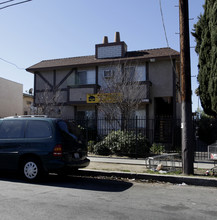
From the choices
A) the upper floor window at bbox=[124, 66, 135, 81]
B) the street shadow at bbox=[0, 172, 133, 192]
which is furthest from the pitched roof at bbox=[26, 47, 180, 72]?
the street shadow at bbox=[0, 172, 133, 192]

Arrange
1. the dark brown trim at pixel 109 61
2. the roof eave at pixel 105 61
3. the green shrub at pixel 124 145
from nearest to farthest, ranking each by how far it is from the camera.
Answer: the green shrub at pixel 124 145 < the roof eave at pixel 105 61 < the dark brown trim at pixel 109 61

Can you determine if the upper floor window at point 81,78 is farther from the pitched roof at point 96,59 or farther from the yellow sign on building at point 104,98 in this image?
the yellow sign on building at point 104,98

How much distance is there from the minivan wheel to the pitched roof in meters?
11.5

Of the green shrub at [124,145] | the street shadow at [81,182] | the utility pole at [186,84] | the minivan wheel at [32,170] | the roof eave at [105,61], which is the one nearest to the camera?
the street shadow at [81,182]

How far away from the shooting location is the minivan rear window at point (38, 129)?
7.07 m

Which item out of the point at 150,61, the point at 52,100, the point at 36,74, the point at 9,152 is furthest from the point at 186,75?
the point at 36,74

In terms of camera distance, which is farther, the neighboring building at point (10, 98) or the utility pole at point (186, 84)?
the neighboring building at point (10, 98)

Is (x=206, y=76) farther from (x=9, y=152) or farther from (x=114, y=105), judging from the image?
(x=9, y=152)

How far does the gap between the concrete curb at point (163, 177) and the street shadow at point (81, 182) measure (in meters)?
0.24

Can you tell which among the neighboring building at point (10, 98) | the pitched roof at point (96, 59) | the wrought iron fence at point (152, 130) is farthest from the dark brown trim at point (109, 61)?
the neighboring building at point (10, 98)

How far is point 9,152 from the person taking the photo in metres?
7.32

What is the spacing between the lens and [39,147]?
275 inches

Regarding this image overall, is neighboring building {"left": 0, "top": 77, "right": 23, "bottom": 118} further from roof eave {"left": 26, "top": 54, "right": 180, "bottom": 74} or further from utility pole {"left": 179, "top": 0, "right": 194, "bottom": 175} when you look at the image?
utility pole {"left": 179, "top": 0, "right": 194, "bottom": 175}

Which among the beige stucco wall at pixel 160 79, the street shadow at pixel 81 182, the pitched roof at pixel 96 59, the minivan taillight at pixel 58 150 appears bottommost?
the street shadow at pixel 81 182
